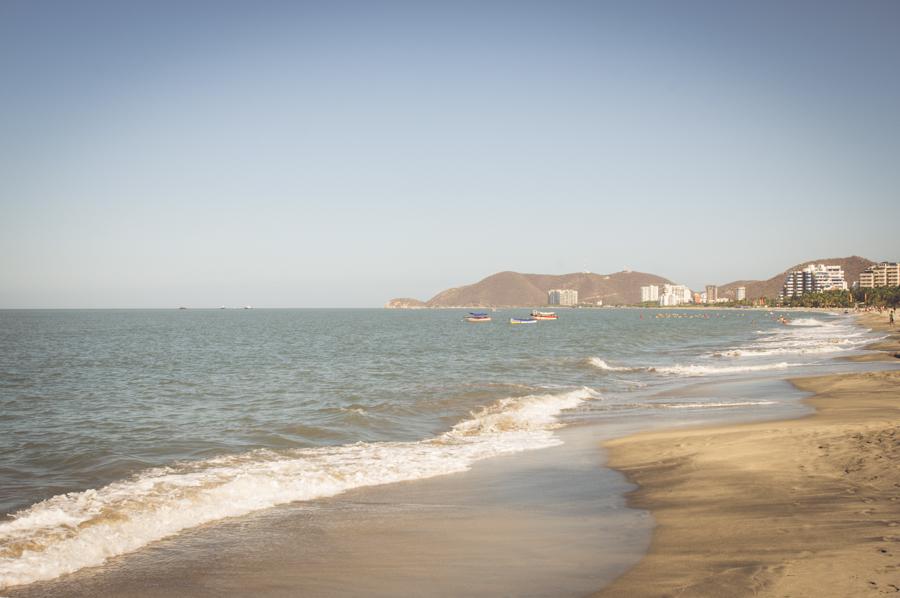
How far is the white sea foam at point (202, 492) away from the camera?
26.6 feet

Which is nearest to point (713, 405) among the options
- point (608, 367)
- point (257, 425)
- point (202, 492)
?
point (257, 425)

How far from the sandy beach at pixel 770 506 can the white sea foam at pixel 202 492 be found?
391 cm

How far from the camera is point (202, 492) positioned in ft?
35.1

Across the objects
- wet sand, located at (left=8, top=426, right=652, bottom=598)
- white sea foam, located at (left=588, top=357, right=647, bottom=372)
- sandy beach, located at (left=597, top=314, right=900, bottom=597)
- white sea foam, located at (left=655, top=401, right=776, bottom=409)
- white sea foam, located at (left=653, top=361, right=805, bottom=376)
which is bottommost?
white sea foam, located at (left=588, top=357, right=647, bottom=372)

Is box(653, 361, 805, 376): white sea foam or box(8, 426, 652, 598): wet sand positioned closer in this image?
box(8, 426, 652, 598): wet sand

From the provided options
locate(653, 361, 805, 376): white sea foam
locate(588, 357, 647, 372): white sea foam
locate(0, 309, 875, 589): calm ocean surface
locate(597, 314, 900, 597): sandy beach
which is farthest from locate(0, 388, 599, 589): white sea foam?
locate(588, 357, 647, 372): white sea foam

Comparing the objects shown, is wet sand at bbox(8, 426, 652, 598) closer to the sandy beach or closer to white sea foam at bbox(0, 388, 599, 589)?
white sea foam at bbox(0, 388, 599, 589)

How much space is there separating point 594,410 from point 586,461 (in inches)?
325

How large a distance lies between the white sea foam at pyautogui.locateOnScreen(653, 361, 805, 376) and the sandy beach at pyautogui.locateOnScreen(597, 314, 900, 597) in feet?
54.8

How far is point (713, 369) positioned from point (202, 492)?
95.6 feet

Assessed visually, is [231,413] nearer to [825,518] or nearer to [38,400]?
[38,400]

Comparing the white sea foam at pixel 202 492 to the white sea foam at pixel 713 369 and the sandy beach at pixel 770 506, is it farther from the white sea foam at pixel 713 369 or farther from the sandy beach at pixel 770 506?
the white sea foam at pixel 713 369

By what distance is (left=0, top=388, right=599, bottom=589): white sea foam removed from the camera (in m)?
8.10

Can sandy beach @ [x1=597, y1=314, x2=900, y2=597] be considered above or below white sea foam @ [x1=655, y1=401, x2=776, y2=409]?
above
